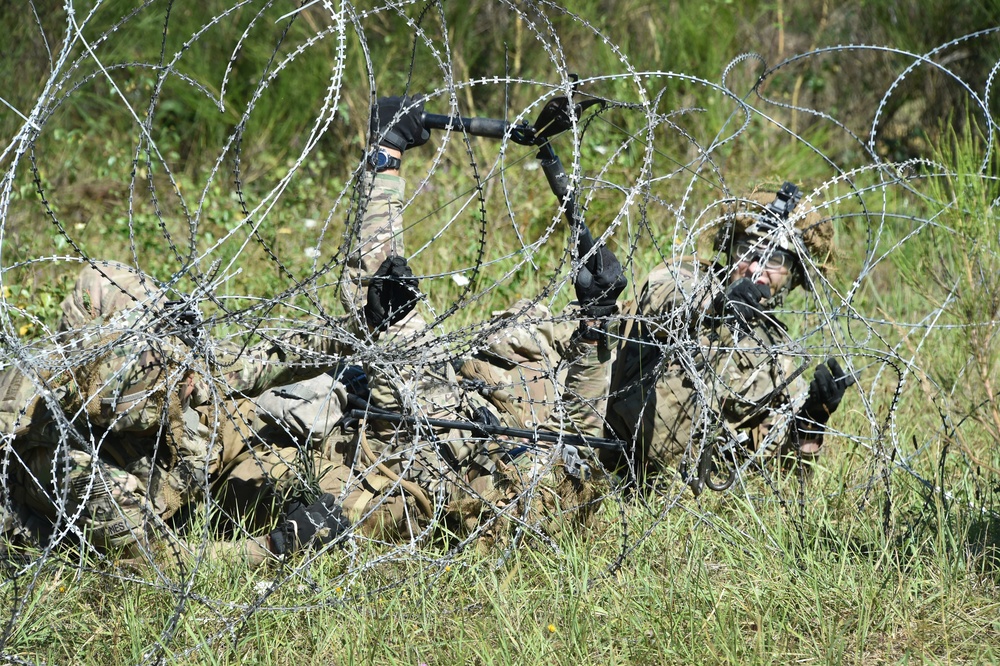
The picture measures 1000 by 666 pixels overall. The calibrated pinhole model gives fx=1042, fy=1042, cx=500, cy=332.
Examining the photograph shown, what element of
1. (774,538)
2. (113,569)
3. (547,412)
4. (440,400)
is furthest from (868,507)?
(113,569)

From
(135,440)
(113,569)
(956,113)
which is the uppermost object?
(956,113)

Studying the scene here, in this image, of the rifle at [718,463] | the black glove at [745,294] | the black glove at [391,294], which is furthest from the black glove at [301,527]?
the black glove at [745,294]

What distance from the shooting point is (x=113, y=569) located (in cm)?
301

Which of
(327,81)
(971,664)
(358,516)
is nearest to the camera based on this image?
(971,664)

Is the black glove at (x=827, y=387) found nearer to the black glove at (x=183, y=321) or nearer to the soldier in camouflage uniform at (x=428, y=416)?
the soldier in camouflage uniform at (x=428, y=416)

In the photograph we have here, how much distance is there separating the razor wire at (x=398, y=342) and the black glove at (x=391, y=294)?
95 mm

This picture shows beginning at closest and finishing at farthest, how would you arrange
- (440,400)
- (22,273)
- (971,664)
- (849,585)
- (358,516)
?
1. (971,664)
2. (849,585)
3. (358,516)
4. (440,400)
5. (22,273)

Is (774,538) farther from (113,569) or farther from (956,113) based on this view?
(956,113)

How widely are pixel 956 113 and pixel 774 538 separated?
4.92 m

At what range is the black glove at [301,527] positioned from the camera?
10.5 ft

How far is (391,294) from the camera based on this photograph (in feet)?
11.0

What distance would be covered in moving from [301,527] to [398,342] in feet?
2.36

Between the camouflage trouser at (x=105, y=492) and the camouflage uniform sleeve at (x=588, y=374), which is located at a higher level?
the camouflage uniform sleeve at (x=588, y=374)

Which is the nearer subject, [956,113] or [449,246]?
[449,246]
